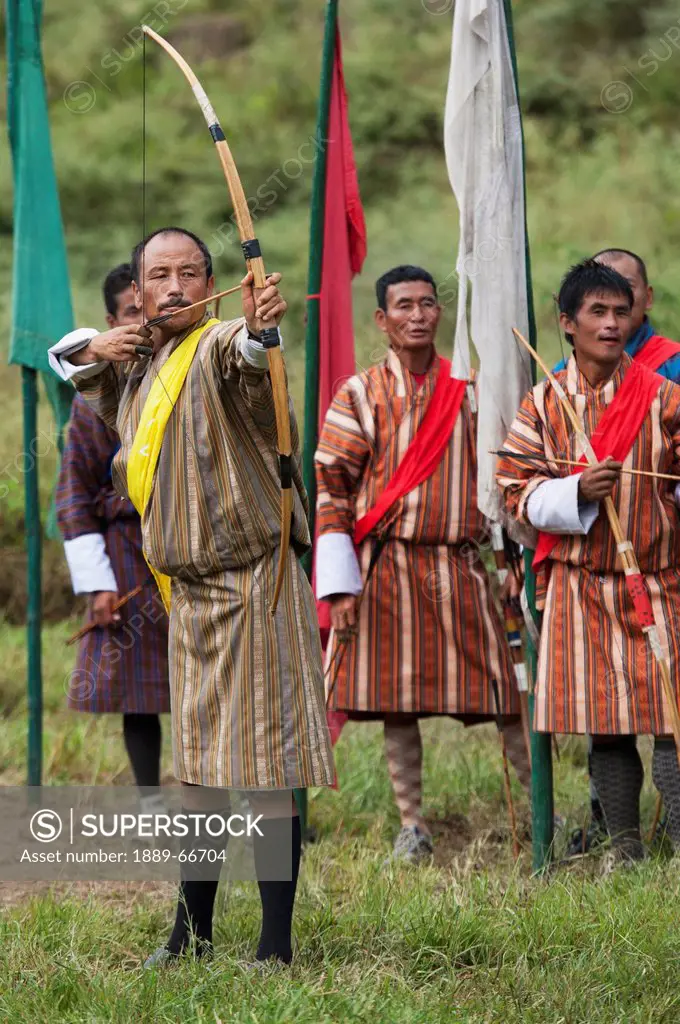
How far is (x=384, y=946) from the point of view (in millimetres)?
3383

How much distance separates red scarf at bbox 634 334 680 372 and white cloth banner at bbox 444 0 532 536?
1.49 feet

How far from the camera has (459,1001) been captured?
3102mm

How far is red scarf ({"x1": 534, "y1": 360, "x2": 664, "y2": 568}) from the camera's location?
4125 millimetres

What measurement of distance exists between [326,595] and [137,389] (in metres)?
1.34

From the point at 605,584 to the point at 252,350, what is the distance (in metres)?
1.57

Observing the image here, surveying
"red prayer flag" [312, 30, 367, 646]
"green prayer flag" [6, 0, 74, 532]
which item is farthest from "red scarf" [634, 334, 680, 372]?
"green prayer flag" [6, 0, 74, 532]

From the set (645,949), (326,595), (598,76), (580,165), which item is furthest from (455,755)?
(598,76)

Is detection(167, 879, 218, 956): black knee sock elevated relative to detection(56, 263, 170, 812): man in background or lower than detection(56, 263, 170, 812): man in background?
lower

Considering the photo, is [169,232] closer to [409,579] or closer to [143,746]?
[409,579]

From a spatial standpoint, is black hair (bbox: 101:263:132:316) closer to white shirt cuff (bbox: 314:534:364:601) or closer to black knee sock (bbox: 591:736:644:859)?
white shirt cuff (bbox: 314:534:364:601)

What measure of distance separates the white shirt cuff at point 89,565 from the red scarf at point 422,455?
2.92 feet

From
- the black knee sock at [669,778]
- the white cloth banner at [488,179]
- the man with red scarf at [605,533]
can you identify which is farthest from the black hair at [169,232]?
the black knee sock at [669,778]

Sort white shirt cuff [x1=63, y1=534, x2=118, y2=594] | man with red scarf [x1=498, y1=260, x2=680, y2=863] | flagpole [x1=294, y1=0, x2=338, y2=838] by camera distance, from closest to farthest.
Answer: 1. man with red scarf [x1=498, y1=260, x2=680, y2=863]
2. flagpole [x1=294, y1=0, x2=338, y2=838]
3. white shirt cuff [x1=63, y1=534, x2=118, y2=594]

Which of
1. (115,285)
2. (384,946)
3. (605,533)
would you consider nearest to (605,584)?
(605,533)
